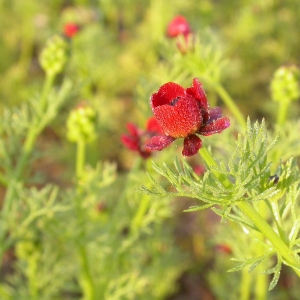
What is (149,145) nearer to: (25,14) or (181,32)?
(181,32)

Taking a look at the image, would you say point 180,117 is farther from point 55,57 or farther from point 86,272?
point 55,57

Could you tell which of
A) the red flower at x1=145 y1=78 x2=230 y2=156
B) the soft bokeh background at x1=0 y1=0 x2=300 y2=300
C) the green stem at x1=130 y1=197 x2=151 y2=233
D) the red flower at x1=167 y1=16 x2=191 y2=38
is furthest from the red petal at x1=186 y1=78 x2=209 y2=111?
the soft bokeh background at x1=0 y1=0 x2=300 y2=300

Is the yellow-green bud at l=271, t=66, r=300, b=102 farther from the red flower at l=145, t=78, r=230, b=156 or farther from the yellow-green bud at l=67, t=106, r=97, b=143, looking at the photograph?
the red flower at l=145, t=78, r=230, b=156

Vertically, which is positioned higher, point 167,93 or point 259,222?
point 167,93

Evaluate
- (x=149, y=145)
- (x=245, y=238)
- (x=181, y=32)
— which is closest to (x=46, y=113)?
(x=181, y=32)

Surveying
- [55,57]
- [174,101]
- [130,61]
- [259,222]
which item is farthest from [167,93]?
[130,61]

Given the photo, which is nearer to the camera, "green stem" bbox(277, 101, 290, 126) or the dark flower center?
the dark flower center
